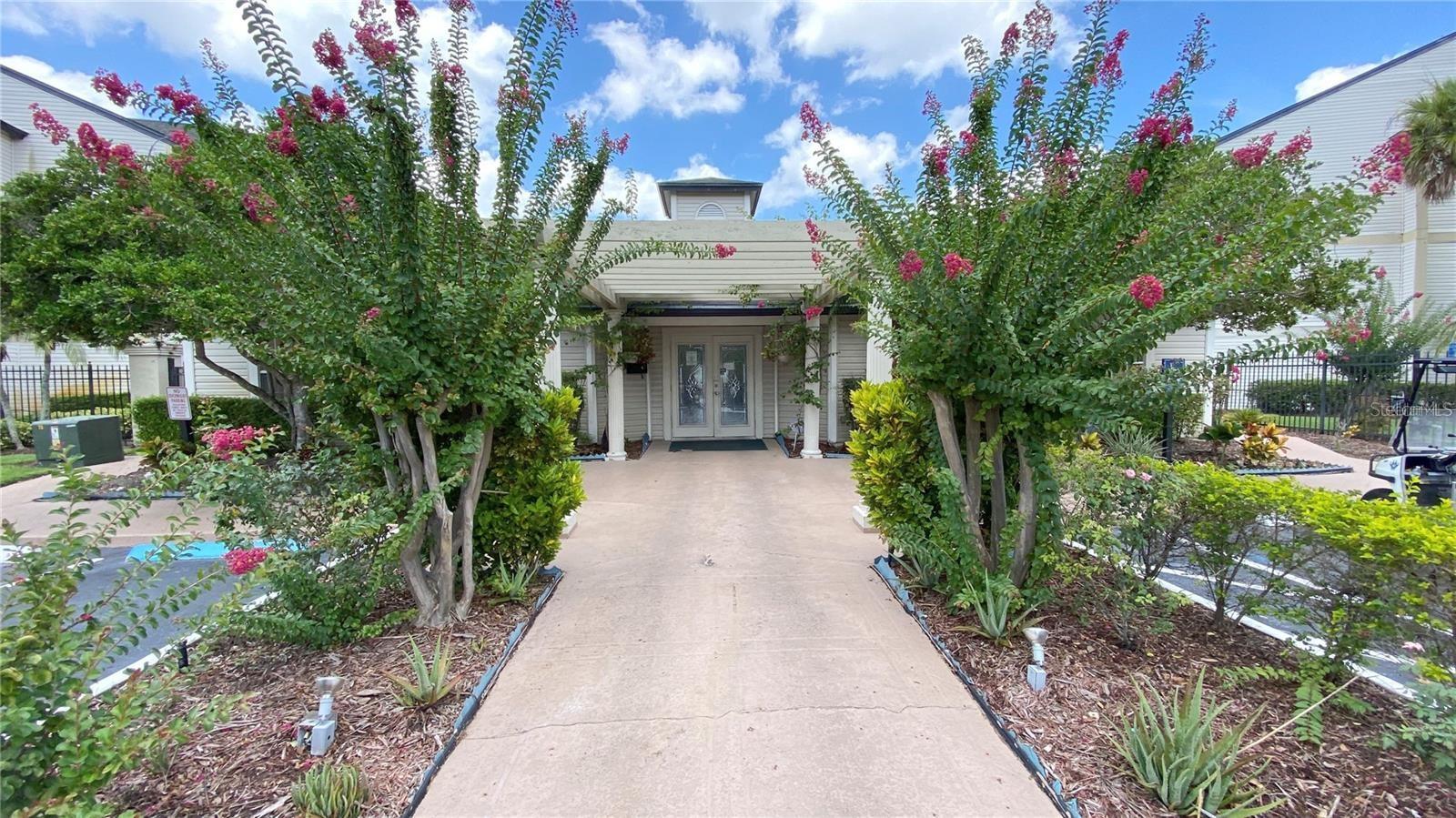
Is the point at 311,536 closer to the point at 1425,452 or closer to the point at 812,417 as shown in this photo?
the point at 812,417

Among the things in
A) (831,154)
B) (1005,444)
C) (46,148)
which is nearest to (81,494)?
(831,154)

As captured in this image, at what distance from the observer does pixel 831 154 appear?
10.8ft

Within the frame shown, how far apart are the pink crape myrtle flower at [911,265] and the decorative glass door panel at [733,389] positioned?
809cm

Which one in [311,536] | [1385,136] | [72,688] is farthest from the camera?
[1385,136]

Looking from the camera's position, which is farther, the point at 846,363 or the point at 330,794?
the point at 846,363

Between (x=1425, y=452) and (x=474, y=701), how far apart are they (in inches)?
297

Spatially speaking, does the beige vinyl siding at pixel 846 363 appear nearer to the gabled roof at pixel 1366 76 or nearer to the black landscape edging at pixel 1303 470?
the black landscape edging at pixel 1303 470

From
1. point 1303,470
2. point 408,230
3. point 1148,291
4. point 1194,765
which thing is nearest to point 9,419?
point 408,230

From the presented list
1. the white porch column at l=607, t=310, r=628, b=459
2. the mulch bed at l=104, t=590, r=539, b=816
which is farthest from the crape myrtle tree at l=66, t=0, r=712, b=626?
the white porch column at l=607, t=310, r=628, b=459

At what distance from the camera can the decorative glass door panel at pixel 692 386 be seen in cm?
1095

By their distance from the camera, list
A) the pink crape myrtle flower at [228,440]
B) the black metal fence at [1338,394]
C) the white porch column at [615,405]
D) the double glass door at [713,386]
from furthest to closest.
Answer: the double glass door at [713,386] < the black metal fence at [1338,394] < the white porch column at [615,405] < the pink crape myrtle flower at [228,440]

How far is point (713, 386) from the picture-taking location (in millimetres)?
11047

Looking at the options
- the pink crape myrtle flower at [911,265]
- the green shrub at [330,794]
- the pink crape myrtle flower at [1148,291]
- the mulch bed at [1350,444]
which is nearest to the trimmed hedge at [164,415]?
the green shrub at [330,794]

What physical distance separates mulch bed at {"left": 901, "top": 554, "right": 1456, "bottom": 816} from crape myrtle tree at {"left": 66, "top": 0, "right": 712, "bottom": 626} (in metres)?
2.82
